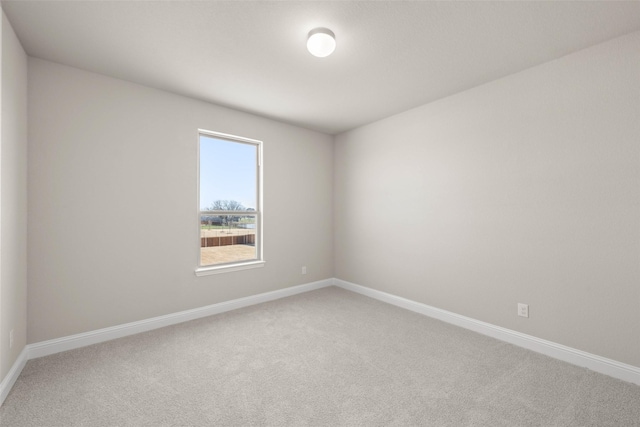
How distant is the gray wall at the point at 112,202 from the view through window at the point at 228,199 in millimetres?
170

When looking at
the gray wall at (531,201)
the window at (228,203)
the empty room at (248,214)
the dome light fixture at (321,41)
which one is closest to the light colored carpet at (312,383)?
the empty room at (248,214)

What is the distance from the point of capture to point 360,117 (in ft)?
13.1

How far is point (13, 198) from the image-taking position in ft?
7.03

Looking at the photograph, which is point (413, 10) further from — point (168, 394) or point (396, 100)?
point (168, 394)

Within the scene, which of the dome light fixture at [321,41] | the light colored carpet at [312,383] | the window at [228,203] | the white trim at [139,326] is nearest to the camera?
the light colored carpet at [312,383]

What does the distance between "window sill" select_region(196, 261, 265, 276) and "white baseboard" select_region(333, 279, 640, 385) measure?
1.90 metres

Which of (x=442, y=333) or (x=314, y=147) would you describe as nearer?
(x=442, y=333)

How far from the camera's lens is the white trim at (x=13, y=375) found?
1894 millimetres

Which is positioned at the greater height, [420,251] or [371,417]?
[420,251]

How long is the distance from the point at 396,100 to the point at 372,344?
8.84 feet

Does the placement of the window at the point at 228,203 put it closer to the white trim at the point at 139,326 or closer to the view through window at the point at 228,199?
the view through window at the point at 228,199

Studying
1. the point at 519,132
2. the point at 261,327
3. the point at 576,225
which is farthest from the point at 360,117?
the point at 261,327

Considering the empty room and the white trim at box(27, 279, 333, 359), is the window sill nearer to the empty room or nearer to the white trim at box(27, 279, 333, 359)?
the empty room

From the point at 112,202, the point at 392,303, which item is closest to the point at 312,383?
the point at 392,303
